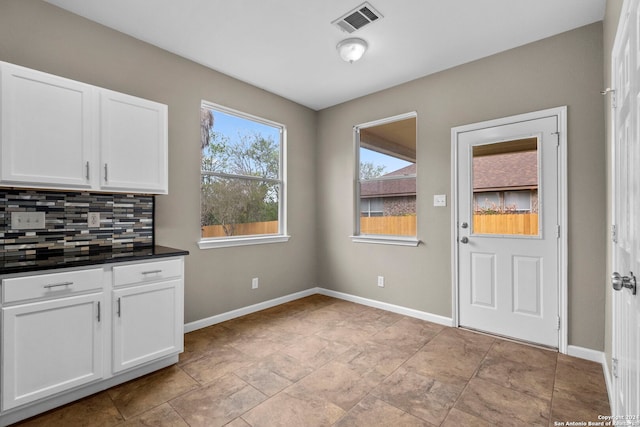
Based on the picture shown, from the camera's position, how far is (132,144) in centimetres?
233

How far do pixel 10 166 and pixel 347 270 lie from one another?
334cm

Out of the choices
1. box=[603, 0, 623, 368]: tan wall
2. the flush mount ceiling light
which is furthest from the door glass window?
the flush mount ceiling light

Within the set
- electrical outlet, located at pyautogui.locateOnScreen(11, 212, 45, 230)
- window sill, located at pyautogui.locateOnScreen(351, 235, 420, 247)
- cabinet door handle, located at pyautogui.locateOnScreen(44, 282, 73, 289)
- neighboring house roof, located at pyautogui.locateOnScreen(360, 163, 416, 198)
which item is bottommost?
cabinet door handle, located at pyautogui.locateOnScreen(44, 282, 73, 289)

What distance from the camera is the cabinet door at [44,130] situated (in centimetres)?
183

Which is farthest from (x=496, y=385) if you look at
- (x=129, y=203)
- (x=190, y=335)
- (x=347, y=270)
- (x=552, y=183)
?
(x=129, y=203)

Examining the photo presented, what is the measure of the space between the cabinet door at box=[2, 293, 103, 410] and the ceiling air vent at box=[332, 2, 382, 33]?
8.60ft

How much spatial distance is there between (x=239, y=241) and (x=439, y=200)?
2244 millimetres

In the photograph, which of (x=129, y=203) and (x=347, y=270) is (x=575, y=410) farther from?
(x=129, y=203)

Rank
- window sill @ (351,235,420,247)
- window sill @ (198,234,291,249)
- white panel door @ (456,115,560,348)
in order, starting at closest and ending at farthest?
white panel door @ (456,115,560,348)
window sill @ (198,234,291,249)
window sill @ (351,235,420,247)

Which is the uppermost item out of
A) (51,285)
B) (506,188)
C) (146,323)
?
(506,188)

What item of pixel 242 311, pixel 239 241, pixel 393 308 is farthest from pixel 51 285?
pixel 393 308

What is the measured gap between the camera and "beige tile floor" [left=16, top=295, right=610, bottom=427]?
1.78 m

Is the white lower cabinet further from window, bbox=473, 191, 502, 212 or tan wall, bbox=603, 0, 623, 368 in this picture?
tan wall, bbox=603, 0, 623, 368

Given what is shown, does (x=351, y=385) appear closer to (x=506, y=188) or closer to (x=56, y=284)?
(x=56, y=284)
